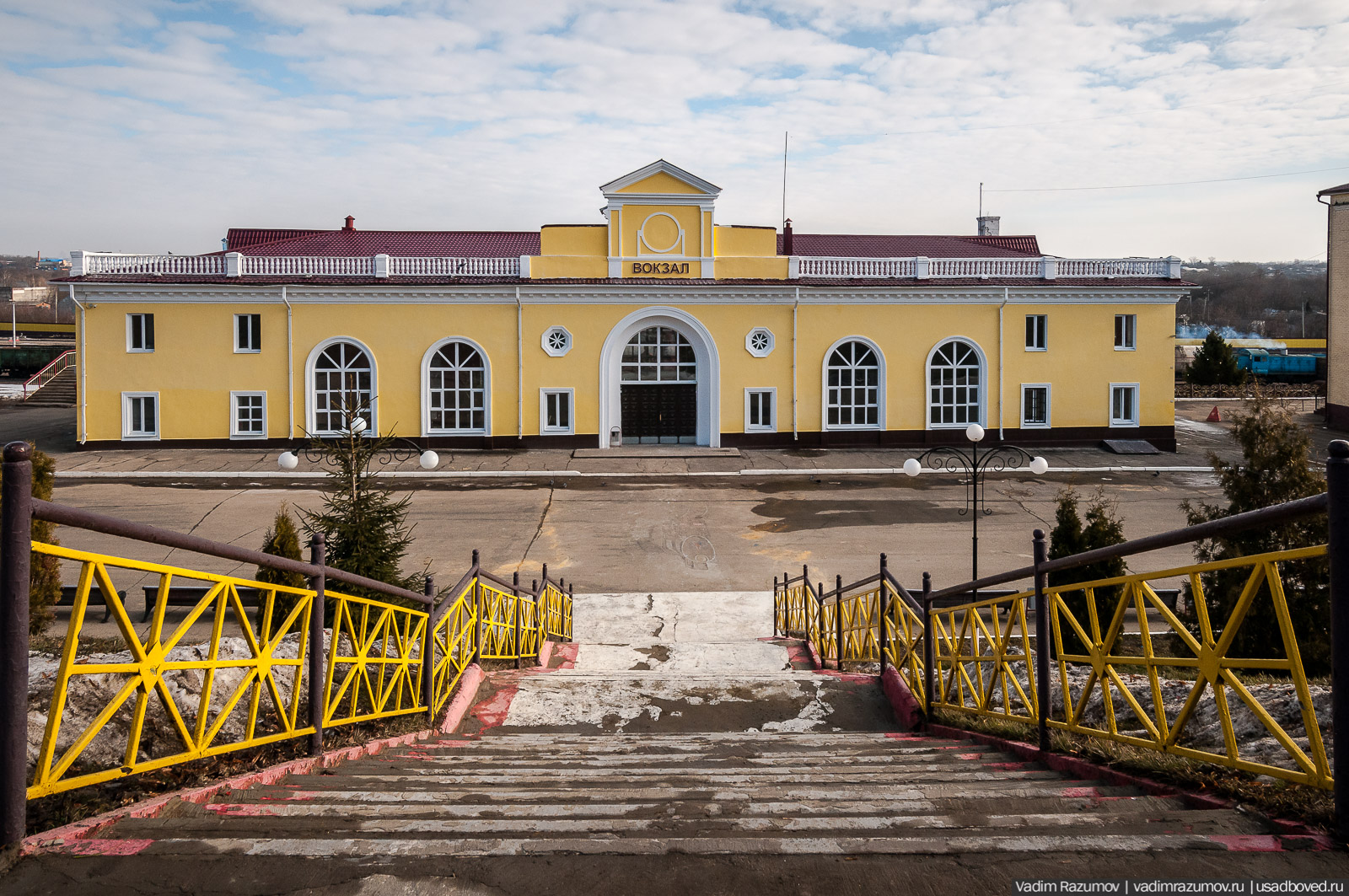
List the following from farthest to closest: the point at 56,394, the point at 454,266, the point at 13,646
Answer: the point at 56,394, the point at 454,266, the point at 13,646

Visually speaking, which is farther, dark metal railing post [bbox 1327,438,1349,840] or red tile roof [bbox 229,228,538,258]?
red tile roof [bbox 229,228,538,258]

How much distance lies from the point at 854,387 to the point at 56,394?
35.8 meters

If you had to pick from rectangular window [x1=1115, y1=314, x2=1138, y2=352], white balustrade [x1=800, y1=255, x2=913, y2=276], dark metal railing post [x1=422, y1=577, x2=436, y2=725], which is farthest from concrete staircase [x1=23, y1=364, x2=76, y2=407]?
rectangular window [x1=1115, y1=314, x2=1138, y2=352]

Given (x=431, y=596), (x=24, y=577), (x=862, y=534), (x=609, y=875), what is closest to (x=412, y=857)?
(x=609, y=875)

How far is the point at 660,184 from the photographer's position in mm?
30125

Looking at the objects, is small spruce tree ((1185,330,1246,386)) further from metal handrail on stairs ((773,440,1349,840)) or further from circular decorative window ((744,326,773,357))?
metal handrail on stairs ((773,440,1349,840))

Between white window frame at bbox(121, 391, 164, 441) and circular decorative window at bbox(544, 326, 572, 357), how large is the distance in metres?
12.6

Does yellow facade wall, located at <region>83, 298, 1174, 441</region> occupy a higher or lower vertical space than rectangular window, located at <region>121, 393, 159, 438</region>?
higher

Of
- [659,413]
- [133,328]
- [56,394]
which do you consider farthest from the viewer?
[56,394]

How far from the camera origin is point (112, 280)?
28.8 meters

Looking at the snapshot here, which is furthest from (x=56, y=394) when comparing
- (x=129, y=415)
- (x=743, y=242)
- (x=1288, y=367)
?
(x=1288, y=367)

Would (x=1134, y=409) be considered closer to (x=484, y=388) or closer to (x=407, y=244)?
(x=484, y=388)

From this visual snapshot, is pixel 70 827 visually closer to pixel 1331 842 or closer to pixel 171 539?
pixel 171 539

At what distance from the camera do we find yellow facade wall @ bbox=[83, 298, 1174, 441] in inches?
1153
